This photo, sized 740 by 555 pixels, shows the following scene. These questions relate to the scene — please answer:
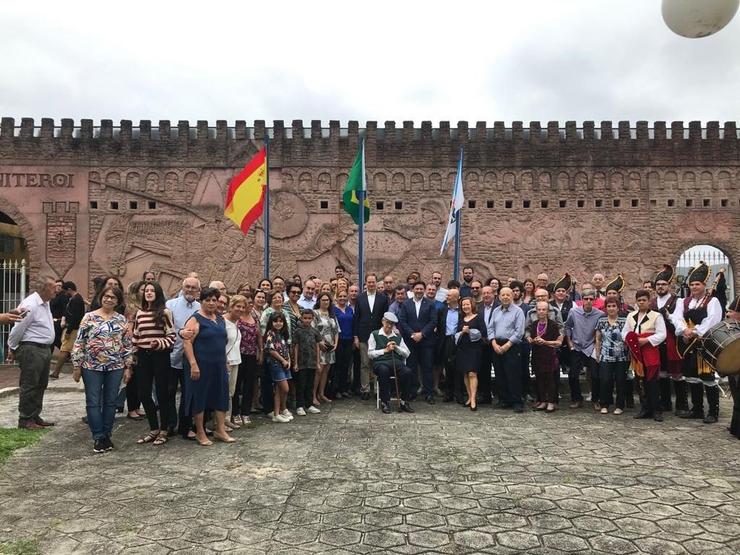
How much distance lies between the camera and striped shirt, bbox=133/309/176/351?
19.8 feet

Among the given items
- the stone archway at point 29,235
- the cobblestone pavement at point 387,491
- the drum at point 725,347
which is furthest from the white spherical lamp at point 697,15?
the stone archway at point 29,235

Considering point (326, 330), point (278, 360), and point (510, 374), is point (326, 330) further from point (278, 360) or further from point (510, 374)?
point (510, 374)

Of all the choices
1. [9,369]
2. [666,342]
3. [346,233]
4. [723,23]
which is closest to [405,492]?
[723,23]

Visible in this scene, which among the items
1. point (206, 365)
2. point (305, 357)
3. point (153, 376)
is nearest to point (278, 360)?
point (305, 357)

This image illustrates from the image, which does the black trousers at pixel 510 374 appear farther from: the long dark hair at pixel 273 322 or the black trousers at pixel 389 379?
the long dark hair at pixel 273 322

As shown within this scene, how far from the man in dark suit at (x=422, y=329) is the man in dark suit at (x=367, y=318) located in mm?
324

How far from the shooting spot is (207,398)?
615cm

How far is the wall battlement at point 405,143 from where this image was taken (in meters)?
19.1

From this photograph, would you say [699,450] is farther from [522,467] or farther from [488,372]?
[488,372]

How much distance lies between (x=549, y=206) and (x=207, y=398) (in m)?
15.4

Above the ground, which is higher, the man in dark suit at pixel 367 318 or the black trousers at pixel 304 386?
the man in dark suit at pixel 367 318

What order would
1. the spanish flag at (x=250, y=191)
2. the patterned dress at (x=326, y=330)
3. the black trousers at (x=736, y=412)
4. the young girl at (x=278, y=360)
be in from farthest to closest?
the spanish flag at (x=250, y=191) → the patterned dress at (x=326, y=330) → the young girl at (x=278, y=360) → the black trousers at (x=736, y=412)

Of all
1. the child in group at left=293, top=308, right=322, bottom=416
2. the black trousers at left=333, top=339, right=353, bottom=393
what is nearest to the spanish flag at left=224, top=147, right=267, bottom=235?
the black trousers at left=333, top=339, right=353, bottom=393

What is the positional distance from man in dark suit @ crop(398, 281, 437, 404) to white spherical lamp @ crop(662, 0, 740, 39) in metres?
5.69
